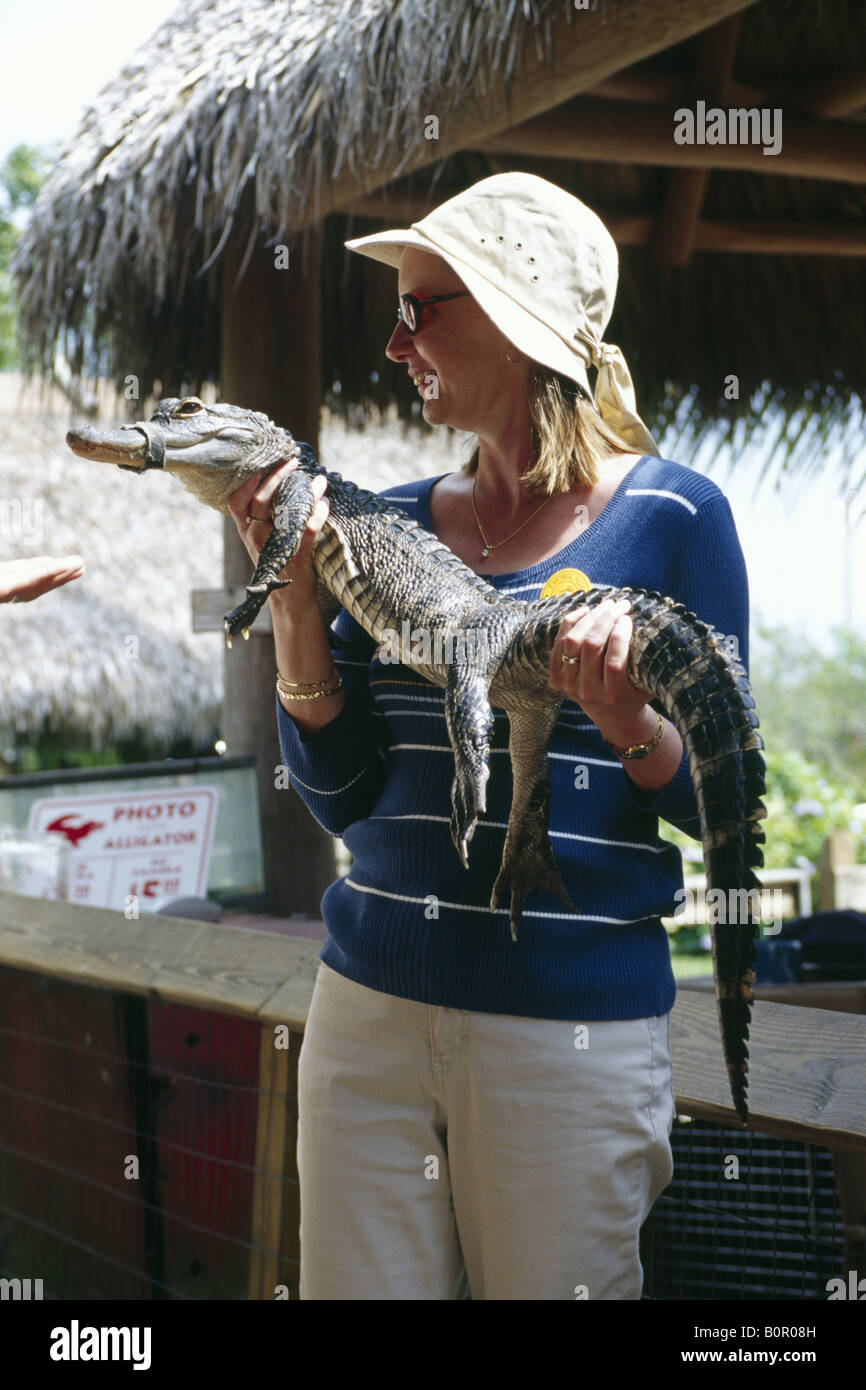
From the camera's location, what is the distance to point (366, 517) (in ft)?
5.54

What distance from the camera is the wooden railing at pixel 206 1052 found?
158 centimetres

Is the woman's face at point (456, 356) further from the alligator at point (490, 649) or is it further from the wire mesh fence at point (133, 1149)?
the wire mesh fence at point (133, 1149)

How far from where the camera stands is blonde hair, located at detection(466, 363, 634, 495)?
4.99 ft

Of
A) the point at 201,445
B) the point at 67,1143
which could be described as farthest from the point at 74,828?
the point at 201,445

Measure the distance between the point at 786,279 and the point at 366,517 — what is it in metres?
4.19

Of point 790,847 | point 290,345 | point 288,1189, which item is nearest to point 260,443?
point 288,1189

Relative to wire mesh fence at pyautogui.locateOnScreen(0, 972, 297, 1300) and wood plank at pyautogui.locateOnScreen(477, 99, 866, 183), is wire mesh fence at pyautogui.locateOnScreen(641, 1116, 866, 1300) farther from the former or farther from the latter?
wood plank at pyautogui.locateOnScreen(477, 99, 866, 183)

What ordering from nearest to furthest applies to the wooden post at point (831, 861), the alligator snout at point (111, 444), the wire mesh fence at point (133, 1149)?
the alligator snout at point (111, 444)
the wire mesh fence at point (133, 1149)
the wooden post at point (831, 861)

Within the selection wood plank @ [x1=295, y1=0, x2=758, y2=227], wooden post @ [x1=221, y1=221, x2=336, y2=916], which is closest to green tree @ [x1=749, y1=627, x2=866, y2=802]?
wooden post @ [x1=221, y1=221, x2=336, y2=916]

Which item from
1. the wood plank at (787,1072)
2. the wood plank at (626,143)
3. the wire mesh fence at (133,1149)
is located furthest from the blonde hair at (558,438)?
the wood plank at (626,143)

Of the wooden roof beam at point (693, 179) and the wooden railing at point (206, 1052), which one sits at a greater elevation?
the wooden roof beam at point (693, 179)

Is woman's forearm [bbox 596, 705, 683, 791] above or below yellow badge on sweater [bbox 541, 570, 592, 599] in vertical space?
below

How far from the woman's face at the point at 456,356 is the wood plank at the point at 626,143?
241cm
